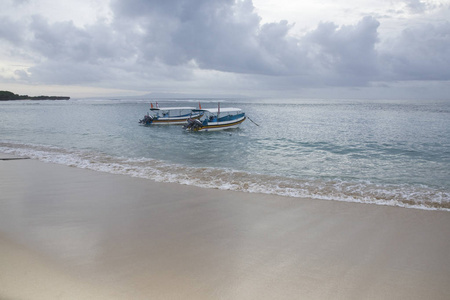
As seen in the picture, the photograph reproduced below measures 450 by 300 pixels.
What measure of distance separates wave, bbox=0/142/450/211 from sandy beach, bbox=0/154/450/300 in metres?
0.94

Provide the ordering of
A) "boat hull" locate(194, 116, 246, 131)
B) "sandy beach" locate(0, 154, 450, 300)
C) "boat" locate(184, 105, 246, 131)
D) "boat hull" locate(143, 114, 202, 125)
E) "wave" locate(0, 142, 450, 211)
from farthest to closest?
"boat hull" locate(143, 114, 202, 125) < "boat hull" locate(194, 116, 246, 131) < "boat" locate(184, 105, 246, 131) < "wave" locate(0, 142, 450, 211) < "sandy beach" locate(0, 154, 450, 300)

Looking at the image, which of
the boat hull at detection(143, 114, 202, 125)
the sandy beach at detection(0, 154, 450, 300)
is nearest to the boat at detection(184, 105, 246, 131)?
the boat hull at detection(143, 114, 202, 125)

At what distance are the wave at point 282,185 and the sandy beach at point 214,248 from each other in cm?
94

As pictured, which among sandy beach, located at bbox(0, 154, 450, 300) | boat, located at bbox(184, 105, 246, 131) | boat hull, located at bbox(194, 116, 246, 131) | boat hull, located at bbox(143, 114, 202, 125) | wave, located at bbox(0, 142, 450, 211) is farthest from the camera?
boat hull, located at bbox(143, 114, 202, 125)

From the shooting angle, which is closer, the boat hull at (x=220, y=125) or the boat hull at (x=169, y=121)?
the boat hull at (x=220, y=125)

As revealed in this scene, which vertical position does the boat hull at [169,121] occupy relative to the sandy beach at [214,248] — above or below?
above

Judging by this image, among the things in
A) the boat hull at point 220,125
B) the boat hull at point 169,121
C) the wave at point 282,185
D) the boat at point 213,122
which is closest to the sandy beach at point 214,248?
the wave at point 282,185

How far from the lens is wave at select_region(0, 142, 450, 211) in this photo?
30.2ft

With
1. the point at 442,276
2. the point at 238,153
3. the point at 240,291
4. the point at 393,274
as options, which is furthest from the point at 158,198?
the point at 238,153

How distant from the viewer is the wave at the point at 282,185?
9.21 meters

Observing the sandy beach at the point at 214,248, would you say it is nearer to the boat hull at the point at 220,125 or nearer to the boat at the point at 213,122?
the boat at the point at 213,122

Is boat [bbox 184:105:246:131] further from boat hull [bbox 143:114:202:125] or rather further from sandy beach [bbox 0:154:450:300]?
sandy beach [bbox 0:154:450:300]

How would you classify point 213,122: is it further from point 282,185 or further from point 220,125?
point 282,185

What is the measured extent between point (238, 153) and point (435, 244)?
1374cm
